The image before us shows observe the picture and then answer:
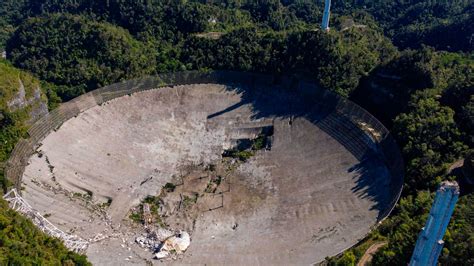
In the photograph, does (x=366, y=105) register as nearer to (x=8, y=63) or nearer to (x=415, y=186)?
(x=415, y=186)

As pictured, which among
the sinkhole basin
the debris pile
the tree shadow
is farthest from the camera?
the tree shadow

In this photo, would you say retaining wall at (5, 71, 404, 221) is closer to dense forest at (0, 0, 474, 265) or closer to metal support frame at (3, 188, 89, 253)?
dense forest at (0, 0, 474, 265)

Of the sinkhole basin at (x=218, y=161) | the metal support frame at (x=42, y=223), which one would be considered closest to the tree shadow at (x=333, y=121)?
the sinkhole basin at (x=218, y=161)

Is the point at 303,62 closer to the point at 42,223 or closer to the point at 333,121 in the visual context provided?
the point at 333,121

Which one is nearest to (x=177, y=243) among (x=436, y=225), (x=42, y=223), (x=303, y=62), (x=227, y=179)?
(x=227, y=179)

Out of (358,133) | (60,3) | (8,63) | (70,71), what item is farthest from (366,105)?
(60,3)

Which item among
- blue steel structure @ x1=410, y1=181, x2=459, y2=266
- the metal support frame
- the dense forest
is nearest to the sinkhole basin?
the metal support frame
